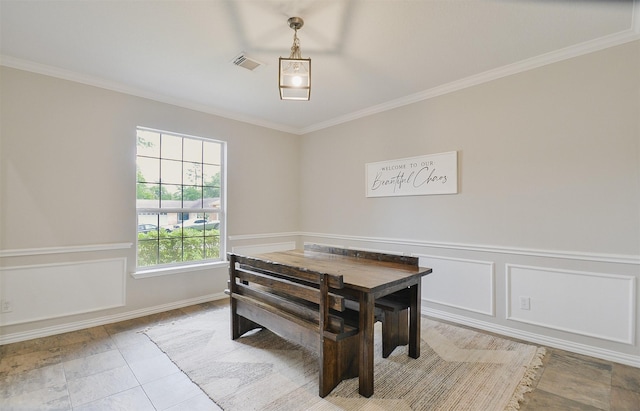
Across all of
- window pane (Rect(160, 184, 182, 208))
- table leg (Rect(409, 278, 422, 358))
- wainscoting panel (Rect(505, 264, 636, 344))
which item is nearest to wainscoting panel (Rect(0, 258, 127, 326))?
window pane (Rect(160, 184, 182, 208))

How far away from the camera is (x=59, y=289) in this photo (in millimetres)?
2873

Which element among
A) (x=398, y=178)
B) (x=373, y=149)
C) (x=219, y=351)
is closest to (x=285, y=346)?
(x=219, y=351)

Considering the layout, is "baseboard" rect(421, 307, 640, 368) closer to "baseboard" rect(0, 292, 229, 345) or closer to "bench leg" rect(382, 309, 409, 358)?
"bench leg" rect(382, 309, 409, 358)

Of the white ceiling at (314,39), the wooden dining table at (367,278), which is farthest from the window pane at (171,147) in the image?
the wooden dining table at (367,278)

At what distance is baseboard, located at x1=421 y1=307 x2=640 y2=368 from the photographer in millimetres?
2312

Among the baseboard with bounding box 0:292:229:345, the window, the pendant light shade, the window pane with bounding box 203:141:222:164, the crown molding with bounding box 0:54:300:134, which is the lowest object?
the baseboard with bounding box 0:292:229:345

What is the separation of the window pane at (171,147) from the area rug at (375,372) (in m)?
2.01

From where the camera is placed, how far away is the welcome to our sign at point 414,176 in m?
3.22

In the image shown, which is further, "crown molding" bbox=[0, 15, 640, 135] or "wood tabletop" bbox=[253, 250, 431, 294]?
"crown molding" bbox=[0, 15, 640, 135]

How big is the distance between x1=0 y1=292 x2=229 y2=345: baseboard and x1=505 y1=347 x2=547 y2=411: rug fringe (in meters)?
3.32

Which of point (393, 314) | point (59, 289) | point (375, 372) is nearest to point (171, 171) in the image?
point (59, 289)

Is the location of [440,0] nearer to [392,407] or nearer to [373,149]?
[373,149]

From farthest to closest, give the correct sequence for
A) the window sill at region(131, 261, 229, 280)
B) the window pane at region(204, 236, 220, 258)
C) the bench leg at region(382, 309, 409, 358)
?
1. the window pane at region(204, 236, 220, 258)
2. the window sill at region(131, 261, 229, 280)
3. the bench leg at region(382, 309, 409, 358)

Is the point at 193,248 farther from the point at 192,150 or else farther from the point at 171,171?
the point at 192,150
